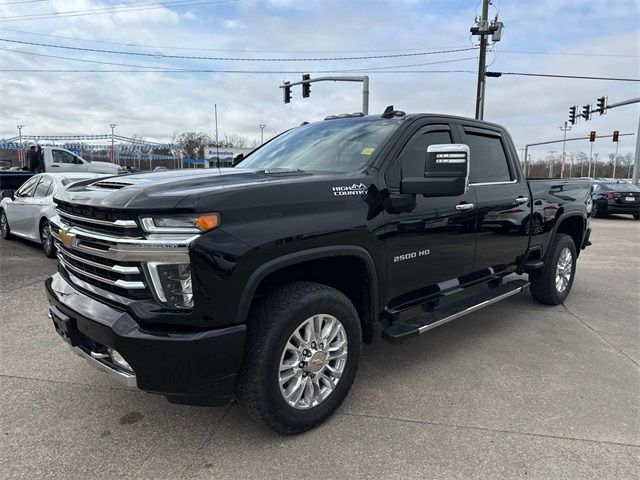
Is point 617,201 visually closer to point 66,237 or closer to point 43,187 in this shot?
point 43,187

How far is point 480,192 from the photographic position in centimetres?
418

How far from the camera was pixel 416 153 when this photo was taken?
3.66m

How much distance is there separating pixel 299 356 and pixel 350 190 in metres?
1.08

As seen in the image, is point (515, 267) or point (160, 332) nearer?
point (160, 332)

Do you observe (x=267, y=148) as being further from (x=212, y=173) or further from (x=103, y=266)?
(x=103, y=266)

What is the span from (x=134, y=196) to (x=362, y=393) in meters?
2.10

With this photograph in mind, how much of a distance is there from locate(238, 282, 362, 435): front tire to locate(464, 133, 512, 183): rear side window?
2.02m

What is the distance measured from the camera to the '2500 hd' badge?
9.76 ft

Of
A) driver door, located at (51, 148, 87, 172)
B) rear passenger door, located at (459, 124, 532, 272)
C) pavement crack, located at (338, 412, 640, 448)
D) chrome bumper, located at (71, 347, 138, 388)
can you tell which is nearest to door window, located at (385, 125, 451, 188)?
rear passenger door, located at (459, 124, 532, 272)

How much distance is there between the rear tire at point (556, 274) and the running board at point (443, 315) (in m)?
0.86

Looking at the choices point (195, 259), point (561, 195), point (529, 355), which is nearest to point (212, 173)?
point (195, 259)

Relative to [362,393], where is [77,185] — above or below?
above

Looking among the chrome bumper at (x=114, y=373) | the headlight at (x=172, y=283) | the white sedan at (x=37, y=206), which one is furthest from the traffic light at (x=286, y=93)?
the headlight at (x=172, y=283)

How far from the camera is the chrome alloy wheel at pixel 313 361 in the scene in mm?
2820
